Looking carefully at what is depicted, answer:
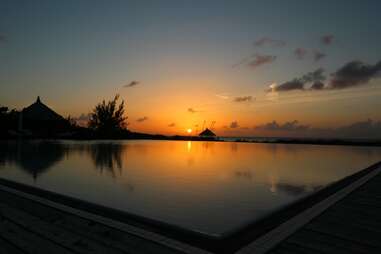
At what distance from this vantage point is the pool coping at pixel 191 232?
2.81 metres

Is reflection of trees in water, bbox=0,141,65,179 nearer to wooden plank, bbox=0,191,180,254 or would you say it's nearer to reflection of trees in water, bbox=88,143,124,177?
reflection of trees in water, bbox=88,143,124,177

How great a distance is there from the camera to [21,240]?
2.83 m

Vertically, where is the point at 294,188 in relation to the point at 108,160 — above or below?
below

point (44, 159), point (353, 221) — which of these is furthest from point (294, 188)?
point (44, 159)

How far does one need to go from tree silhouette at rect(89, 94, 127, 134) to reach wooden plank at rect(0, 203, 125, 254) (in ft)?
182

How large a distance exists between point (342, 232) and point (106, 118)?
59.6 meters

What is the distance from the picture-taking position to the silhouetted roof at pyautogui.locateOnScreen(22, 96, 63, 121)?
41.2m

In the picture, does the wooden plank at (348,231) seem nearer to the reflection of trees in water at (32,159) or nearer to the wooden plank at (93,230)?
the wooden plank at (93,230)

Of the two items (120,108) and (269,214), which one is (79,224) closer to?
(269,214)

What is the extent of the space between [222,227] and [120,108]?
59.4 meters

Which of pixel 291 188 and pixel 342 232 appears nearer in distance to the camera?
pixel 342 232

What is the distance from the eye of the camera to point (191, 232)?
307 cm

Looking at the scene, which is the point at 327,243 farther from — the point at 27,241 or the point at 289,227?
the point at 27,241

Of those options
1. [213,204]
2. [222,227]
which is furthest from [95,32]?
[222,227]
